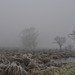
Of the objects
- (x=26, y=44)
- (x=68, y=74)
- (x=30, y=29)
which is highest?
(x=30, y=29)

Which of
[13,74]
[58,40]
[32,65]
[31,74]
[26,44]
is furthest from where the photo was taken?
[26,44]

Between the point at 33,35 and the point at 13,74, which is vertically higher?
the point at 33,35

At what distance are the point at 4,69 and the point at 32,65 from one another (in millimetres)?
6929

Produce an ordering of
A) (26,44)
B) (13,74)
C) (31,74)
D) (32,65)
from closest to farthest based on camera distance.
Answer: (13,74), (31,74), (32,65), (26,44)

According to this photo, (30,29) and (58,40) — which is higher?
(30,29)

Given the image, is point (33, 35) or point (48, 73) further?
point (33, 35)

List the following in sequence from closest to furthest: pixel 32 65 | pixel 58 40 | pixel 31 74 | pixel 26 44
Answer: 1. pixel 31 74
2. pixel 32 65
3. pixel 58 40
4. pixel 26 44

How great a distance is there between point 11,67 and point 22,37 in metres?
66.8

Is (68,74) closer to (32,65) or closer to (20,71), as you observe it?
(20,71)

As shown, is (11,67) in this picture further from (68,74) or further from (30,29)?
(30,29)

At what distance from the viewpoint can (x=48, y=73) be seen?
14016 mm

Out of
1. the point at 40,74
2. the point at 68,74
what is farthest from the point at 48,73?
the point at 68,74

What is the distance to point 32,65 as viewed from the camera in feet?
69.1

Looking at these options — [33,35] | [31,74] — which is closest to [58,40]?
[33,35]
